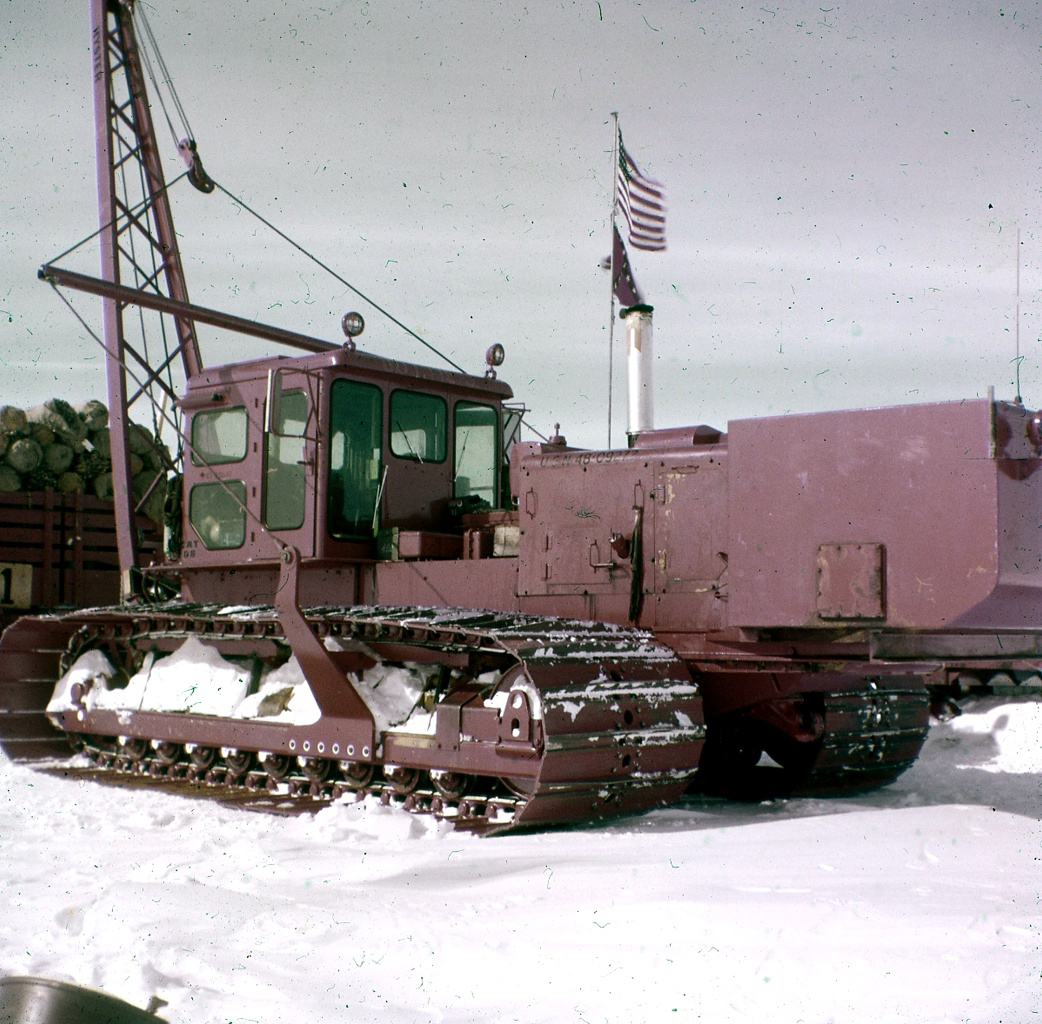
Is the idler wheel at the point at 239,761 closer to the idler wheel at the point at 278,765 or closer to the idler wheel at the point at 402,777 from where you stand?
the idler wheel at the point at 278,765

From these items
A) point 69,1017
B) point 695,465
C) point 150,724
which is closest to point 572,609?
point 695,465

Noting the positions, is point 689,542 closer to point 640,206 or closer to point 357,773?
point 357,773

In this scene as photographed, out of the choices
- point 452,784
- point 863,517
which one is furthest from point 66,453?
point 863,517

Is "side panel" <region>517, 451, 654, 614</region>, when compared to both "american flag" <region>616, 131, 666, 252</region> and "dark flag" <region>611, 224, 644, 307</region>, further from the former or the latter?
"american flag" <region>616, 131, 666, 252</region>

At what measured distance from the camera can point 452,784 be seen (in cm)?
700

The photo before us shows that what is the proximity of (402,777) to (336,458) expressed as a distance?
2315 mm

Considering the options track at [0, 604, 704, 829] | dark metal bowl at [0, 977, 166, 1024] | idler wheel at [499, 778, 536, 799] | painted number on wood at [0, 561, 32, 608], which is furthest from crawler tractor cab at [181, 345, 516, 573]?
dark metal bowl at [0, 977, 166, 1024]

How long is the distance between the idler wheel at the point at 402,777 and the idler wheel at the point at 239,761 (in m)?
1.48

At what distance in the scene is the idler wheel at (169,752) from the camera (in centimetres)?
901

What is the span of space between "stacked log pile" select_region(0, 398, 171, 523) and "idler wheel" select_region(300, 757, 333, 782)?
6915 mm

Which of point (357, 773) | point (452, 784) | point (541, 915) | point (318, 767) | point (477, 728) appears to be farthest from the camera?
point (318, 767)

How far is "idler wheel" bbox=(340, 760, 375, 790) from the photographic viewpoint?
754 cm

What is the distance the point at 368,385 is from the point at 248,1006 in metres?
5.57

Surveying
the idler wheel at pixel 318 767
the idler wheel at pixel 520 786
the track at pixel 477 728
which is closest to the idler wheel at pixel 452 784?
the track at pixel 477 728
